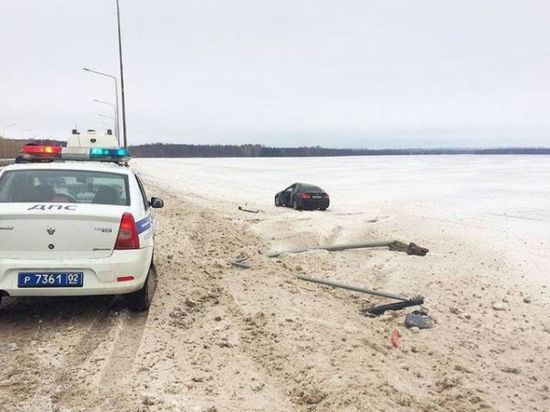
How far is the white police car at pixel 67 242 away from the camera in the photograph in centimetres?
530

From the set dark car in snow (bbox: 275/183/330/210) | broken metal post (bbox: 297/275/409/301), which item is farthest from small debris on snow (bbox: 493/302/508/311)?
dark car in snow (bbox: 275/183/330/210)

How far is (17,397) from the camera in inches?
159

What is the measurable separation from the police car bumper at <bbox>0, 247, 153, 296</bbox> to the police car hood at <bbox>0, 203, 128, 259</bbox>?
0.07 m

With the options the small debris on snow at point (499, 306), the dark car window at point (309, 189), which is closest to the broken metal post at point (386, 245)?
the small debris on snow at point (499, 306)

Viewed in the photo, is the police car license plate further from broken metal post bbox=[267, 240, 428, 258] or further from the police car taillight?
broken metal post bbox=[267, 240, 428, 258]

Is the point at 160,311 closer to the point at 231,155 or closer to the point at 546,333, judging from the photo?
the point at 546,333

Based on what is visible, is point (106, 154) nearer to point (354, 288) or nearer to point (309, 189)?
point (354, 288)

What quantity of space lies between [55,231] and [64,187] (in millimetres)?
960

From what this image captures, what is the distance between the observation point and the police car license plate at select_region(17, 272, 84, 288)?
5312 millimetres

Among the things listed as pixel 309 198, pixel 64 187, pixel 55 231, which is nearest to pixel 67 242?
pixel 55 231

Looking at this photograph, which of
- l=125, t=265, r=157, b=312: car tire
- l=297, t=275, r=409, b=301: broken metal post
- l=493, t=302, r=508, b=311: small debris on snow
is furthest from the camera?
l=493, t=302, r=508, b=311: small debris on snow

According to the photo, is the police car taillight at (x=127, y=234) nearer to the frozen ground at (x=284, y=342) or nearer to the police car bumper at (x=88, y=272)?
the police car bumper at (x=88, y=272)

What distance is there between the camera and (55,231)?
534 cm

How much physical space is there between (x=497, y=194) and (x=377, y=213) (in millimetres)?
14659
